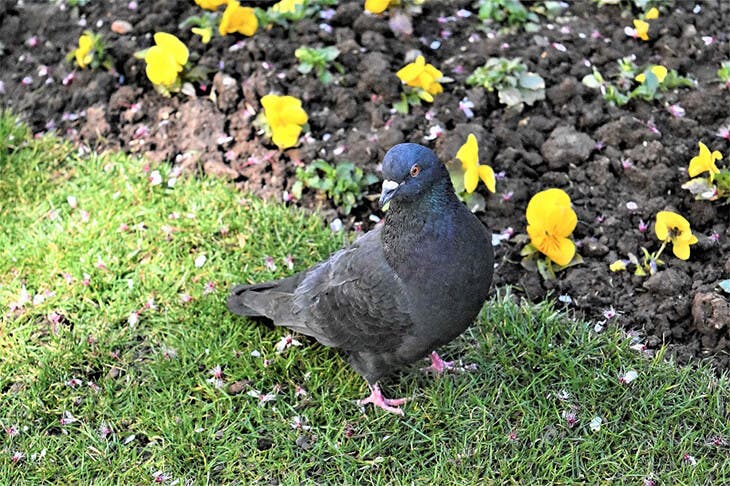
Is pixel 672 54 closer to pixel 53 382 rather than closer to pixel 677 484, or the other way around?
pixel 677 484

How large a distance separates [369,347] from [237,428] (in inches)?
27.0

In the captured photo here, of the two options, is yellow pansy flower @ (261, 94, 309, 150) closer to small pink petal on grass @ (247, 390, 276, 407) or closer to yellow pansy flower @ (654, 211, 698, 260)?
small pink petal on grass @ (247, 390, 276, 407)

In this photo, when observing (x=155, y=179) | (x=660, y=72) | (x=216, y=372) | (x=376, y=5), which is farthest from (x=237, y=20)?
(x=660, y=72)

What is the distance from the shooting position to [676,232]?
381 cm

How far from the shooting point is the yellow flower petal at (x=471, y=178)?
Answer: 3975 mm

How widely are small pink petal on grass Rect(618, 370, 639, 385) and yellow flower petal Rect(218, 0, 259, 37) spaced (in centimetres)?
292

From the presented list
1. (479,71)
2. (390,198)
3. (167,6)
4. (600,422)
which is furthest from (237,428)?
(167,6)

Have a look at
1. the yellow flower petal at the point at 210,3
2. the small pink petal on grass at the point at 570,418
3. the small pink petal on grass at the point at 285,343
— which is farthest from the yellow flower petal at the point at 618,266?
the yellow flower petal at the point at 210,3

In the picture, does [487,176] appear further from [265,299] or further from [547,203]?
[265,299]

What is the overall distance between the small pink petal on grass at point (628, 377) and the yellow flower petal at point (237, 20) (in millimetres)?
2917

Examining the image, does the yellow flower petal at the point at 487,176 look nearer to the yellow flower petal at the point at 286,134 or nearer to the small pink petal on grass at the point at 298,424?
the yellow flower petal at the point at 286,134

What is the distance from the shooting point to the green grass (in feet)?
10.9

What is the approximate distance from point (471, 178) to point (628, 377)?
46.4 inches

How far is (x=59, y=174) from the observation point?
15.3ft
